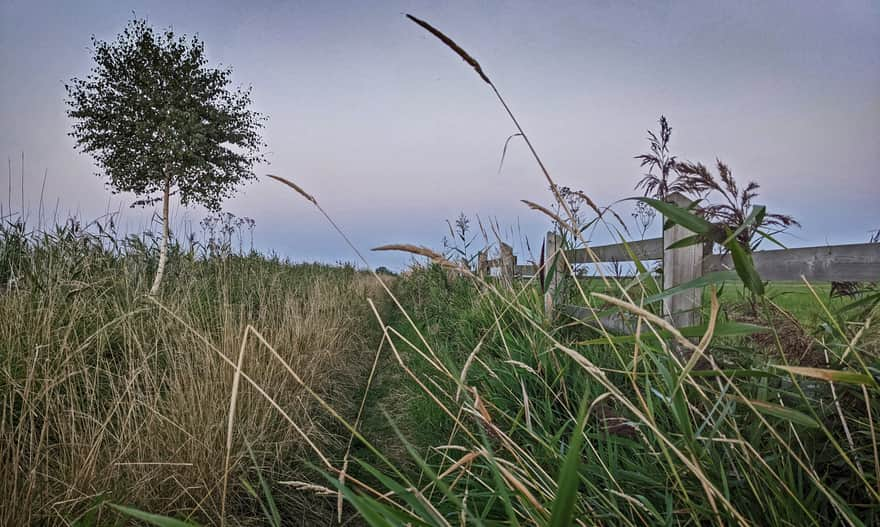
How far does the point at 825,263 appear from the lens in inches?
99.3

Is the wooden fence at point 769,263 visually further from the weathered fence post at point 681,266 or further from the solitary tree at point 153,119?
the solitary tree at point 153,119

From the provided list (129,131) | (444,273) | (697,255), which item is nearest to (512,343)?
(697,255)

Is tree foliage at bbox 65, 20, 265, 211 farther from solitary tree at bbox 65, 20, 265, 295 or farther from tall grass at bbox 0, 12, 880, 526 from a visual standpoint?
tall grass at bbox 0, 12, 880, 526

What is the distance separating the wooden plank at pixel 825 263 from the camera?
92.4 inches

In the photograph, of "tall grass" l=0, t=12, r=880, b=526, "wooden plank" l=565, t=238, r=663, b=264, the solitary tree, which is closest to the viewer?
"tall grass" l=0, t=12, r=880, b=526

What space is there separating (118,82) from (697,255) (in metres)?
17.7

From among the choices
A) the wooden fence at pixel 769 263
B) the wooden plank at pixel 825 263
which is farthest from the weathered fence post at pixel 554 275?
the wooden plank at pixel 825 263

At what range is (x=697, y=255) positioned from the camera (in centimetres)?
342

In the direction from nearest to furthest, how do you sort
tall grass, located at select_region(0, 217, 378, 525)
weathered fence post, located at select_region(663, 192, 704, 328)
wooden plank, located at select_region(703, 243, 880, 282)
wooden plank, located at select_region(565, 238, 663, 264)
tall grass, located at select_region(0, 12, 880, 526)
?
tall grass, located at select_region(0, 12, 880, 526), tall grass, located at select_region(0, 217, 378, 525), wooden plank, located at select_region(703, 243, 880, 282), weathered fence post, located at select_region(663, 192, 704, 328), wooden plank, located at select_region(565, 238, 663, 264)

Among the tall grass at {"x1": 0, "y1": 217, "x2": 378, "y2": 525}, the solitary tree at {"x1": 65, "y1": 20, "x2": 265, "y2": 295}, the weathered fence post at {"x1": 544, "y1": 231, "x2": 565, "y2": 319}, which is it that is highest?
the solitary tree at {"x1": 65, "y1": 20, "x2": 265, "y2": 295}

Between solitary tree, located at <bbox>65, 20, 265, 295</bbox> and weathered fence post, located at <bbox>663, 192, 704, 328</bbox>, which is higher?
solitary tree, located at <bbox>65, 20, 265, 295</bbox>

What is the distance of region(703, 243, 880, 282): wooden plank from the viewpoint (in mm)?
2347

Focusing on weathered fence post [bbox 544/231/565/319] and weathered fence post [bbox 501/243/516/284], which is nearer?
weathered fence post [bbox 501/243/516/284]

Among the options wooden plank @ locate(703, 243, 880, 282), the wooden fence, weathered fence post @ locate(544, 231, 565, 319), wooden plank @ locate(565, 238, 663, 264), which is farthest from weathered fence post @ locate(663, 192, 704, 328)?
weathered fence post @ locate(544, 231, 565, 319)
